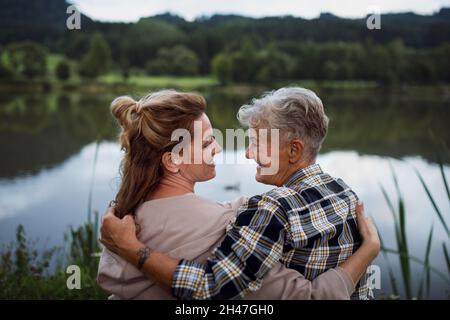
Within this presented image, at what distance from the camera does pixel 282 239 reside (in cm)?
139

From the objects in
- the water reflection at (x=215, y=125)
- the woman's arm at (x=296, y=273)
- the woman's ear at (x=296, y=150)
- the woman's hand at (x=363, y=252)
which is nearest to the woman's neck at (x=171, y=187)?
the woman's arm at (x=296, y=273)

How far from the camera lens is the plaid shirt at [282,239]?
4.40 ft

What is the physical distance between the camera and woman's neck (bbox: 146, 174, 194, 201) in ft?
5.08

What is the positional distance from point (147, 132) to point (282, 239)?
1.70ft

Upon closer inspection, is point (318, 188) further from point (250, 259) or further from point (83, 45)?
point (83, 45)

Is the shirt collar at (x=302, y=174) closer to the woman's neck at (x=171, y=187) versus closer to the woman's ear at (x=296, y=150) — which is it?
the woman's ear at (x=296, y=150)

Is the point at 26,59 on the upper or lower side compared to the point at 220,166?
upper

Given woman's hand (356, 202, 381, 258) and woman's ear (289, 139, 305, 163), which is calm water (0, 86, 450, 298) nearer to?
woman's ear (289, 139, 305, 163)

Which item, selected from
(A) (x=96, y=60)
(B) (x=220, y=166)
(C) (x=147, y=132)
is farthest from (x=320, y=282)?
(A) (x=96, y=60)

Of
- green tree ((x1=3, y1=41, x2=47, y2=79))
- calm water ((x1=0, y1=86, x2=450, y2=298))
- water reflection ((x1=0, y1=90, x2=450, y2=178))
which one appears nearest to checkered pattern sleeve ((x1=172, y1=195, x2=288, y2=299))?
calm water ((x1=0, y1=86, x2=450, y2=298))

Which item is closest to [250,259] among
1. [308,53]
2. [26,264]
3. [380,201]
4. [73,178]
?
[26,264]

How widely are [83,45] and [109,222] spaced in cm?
3300

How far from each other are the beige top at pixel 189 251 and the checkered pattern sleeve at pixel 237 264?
0.06 meters

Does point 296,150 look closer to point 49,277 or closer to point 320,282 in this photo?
point 320,282
